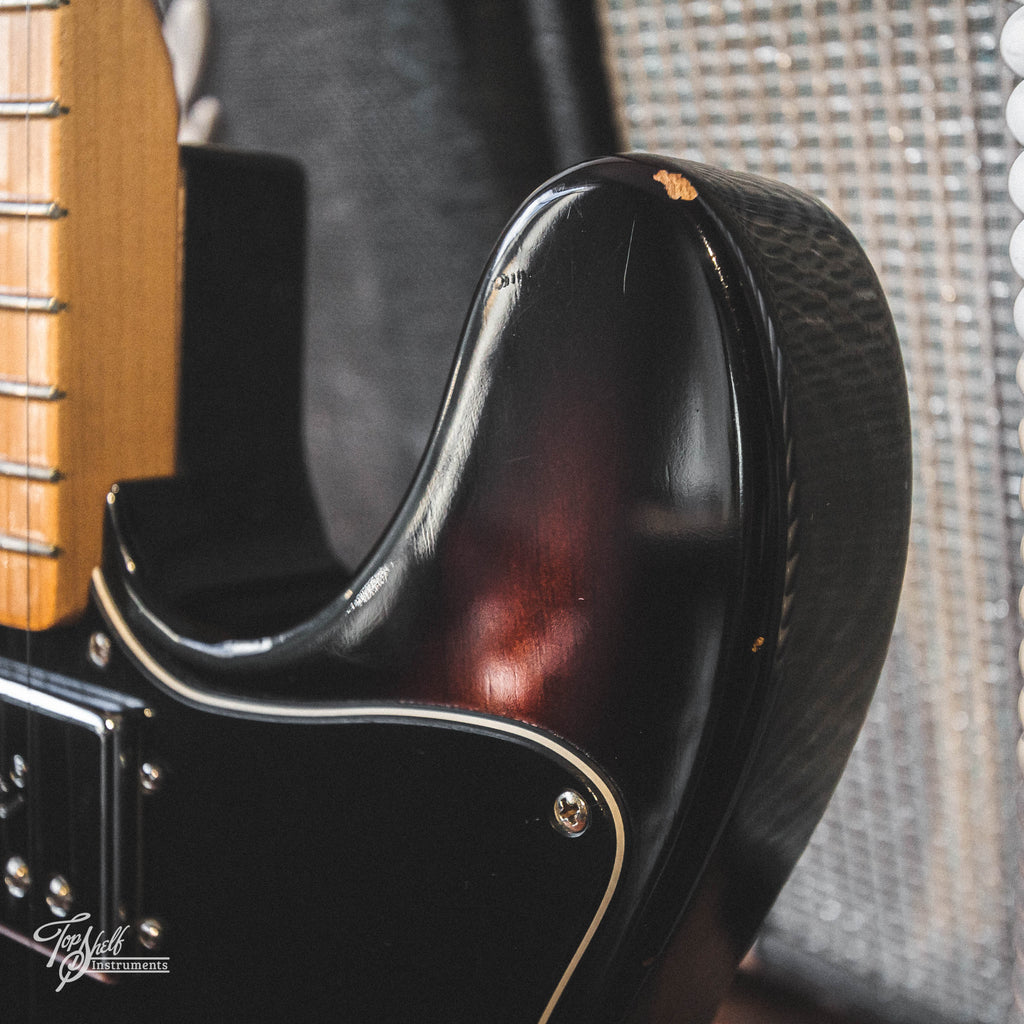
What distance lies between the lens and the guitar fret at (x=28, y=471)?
17.4 inches

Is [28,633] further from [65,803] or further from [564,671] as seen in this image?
[564,671]

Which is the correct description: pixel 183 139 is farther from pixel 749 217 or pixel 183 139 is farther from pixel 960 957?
pixel 960 957

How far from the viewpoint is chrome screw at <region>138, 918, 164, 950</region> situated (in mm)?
397

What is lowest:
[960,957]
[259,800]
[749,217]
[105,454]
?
[960,957]

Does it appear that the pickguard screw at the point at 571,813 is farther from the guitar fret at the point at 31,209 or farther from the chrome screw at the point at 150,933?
the guitar fret at the point at 31,209

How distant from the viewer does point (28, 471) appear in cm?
45

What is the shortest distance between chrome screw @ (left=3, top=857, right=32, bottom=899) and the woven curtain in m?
0.40

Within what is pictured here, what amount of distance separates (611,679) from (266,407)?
338mm

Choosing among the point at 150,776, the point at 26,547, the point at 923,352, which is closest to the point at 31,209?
the point at 26,547

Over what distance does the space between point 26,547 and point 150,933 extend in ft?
0.60

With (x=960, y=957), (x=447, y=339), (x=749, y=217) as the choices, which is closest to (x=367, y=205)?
(x=447, y=339)

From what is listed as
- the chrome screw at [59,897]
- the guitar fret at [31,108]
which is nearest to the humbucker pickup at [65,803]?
the chrome screw at [59,897]

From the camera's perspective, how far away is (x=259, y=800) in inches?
14.1

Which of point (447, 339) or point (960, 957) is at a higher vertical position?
point (447, 339)
